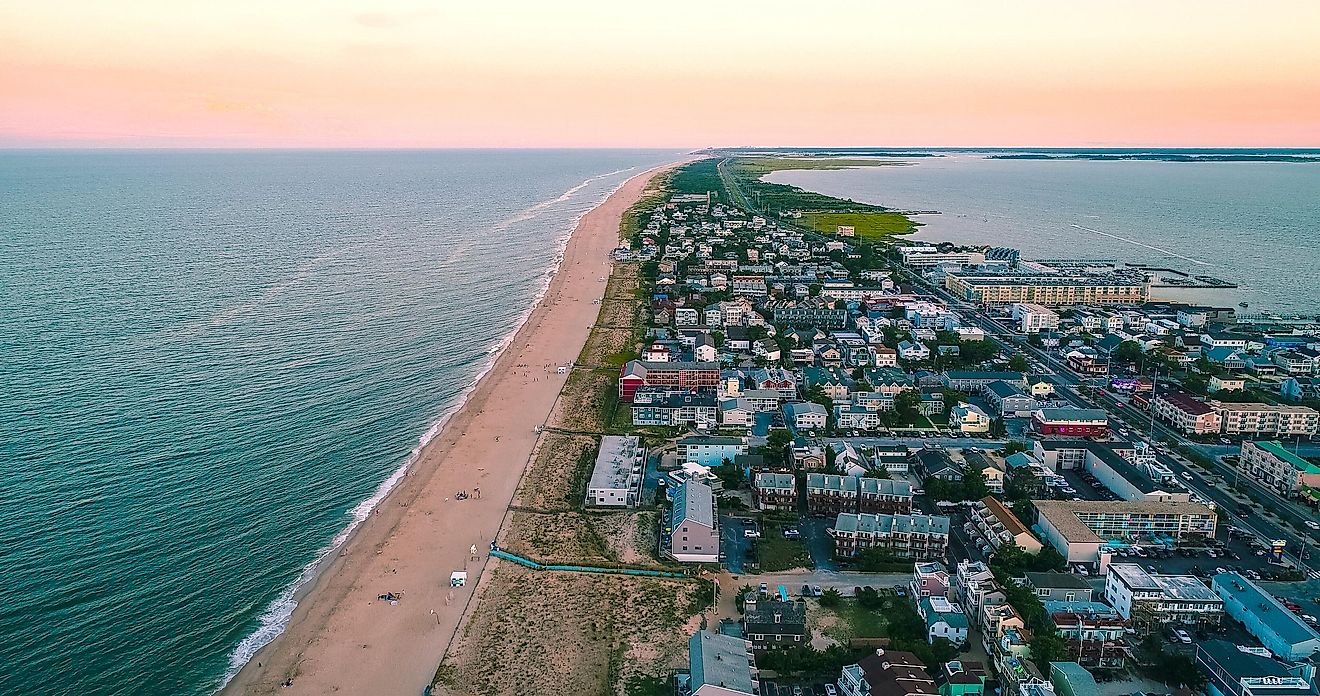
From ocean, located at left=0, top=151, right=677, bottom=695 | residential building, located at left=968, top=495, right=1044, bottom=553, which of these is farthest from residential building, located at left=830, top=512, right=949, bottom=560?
ocean, located at left=0, top=151, right=677, bottom=695

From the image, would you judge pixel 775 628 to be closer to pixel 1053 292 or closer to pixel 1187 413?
pixel 1187 413

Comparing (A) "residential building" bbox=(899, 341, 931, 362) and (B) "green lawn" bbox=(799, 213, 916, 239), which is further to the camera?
(B) "green lawn" bbox=(799, 213, 916, 239)

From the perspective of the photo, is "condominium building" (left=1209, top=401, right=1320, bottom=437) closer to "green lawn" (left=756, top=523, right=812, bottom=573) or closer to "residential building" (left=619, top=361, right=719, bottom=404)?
"residential building" (left=619, top=361, right=719, bottom=404)

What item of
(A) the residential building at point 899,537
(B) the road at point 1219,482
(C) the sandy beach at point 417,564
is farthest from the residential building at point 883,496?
(C) the sandy beach at point 417,564

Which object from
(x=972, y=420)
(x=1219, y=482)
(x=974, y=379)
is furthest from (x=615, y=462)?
(x=1219, y=482)

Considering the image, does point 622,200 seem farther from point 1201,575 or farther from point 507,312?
point 1201,575

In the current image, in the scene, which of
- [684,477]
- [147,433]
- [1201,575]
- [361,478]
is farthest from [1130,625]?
[147,433]

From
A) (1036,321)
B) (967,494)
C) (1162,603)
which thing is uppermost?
(1036,321)
